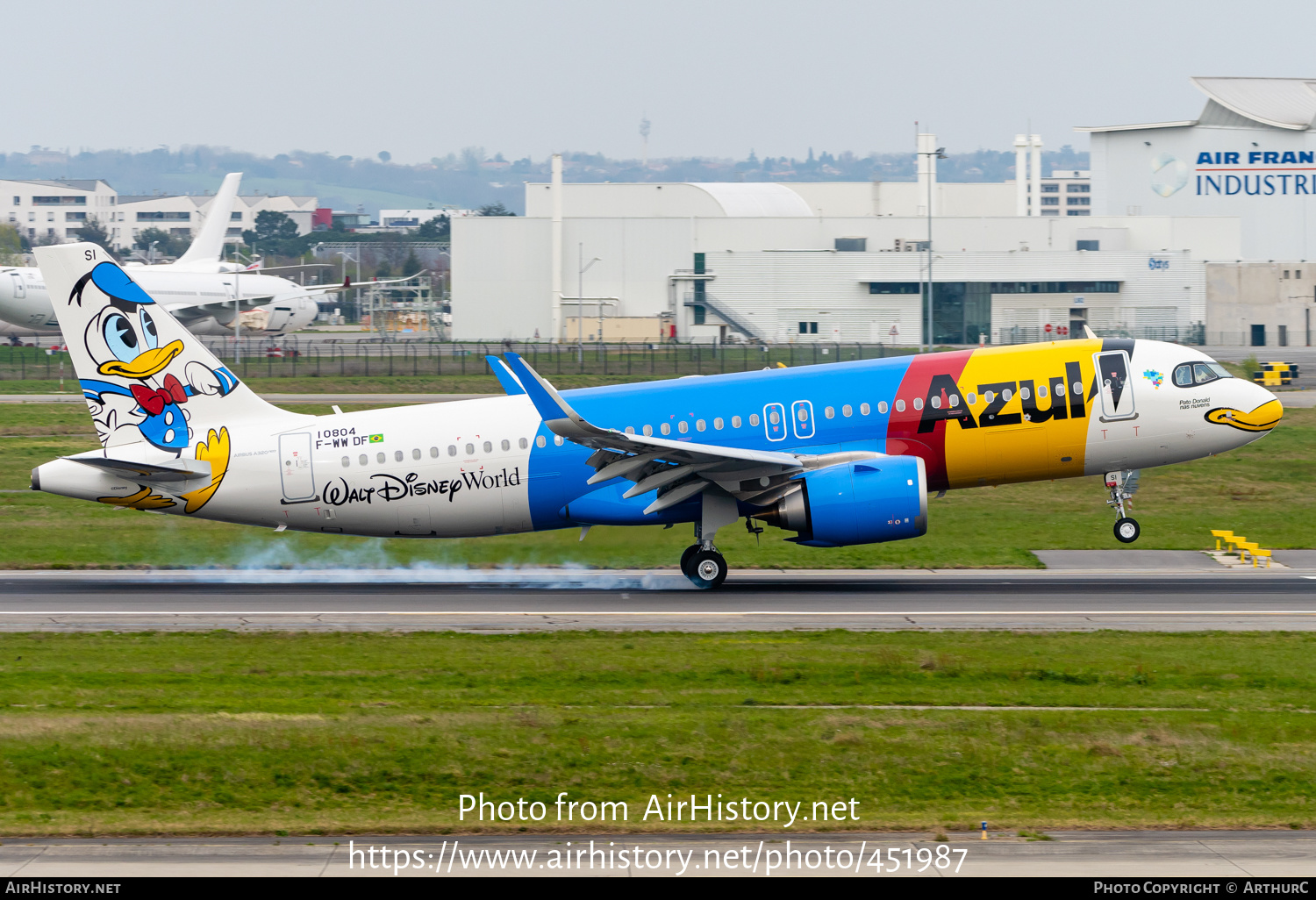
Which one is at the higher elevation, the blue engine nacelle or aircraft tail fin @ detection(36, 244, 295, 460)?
aircraft tail fin @ detection(36, 244, 295, 460)

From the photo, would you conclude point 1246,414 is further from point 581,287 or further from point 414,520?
point 581,287

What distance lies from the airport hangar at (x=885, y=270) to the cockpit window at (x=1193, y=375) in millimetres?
89232

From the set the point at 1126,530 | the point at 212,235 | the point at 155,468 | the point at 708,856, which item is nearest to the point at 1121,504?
the point at 1126,530

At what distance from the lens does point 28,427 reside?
6291cm

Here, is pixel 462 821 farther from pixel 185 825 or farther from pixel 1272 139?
pixel 1272 139

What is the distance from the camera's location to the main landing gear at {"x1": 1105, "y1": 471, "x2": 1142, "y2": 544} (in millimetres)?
32812

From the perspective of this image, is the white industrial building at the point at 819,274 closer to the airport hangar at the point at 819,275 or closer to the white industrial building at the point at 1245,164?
the airport hangar at the point at 819,275

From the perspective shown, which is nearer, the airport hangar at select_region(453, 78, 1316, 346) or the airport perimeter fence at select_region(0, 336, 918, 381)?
the airport perimeter fence at select_region(0, 336, 918, 381)

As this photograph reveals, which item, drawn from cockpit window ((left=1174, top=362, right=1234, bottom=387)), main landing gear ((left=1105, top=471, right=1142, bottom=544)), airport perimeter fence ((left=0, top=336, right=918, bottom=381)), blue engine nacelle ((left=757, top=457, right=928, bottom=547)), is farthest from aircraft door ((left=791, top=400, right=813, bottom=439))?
airport perimeter fence ((left=0, top=336, right=918, bottom=381))

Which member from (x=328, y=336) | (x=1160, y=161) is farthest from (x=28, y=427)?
(x=1160, y=161)

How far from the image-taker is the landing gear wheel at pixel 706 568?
31.9m

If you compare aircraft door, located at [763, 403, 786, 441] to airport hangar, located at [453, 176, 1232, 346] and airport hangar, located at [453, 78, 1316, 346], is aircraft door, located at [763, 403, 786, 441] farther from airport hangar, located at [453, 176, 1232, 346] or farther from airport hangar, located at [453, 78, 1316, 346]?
airport hangar, located at [453, 78, 1316, 346]

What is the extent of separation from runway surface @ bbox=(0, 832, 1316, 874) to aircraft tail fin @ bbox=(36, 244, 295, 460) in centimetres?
1836

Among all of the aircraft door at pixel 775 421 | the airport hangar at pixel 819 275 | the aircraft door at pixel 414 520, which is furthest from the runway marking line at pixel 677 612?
the airport hangar at pixel 819 275
